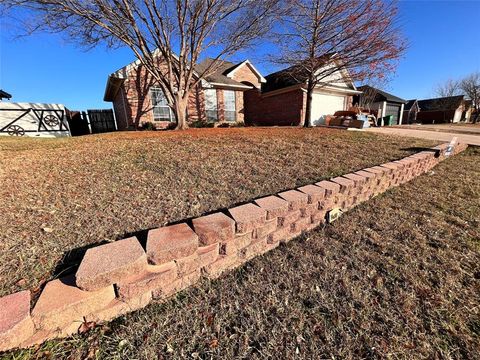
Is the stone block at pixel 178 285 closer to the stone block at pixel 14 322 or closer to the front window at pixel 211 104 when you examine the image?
the stone block at pixel 14 322

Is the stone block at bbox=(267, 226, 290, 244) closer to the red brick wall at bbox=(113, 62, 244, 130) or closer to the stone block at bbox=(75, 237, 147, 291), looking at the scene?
the stone block at bbox=(75, 237, 147, 291)

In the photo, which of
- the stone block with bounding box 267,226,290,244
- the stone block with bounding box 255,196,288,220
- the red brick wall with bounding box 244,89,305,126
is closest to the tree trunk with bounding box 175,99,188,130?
the red brick wall with bounding box 244,89,305,126

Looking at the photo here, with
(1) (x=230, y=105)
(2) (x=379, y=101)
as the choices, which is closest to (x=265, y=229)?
(1) (x=230, y=105)

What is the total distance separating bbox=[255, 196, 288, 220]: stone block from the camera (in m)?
1.81

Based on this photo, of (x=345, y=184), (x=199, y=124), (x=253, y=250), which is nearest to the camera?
(x=253, y=250)

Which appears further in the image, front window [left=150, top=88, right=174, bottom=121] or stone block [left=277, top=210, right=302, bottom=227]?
front window [left=150, top=88, right=174, bottom=121]

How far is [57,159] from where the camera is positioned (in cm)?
366

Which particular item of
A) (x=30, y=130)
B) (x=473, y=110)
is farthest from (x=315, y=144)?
(x=473, y=110)

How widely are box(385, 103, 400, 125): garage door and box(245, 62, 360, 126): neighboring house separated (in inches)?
473

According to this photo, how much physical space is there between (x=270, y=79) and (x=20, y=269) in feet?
59.6

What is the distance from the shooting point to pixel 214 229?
1531 mm

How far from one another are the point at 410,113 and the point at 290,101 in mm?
33602

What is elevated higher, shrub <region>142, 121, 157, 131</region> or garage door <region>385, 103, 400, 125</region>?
garage door <region>385, 103, 400, 125</region>

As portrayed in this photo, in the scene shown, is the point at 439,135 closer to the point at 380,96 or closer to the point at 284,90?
the point at 284,90
